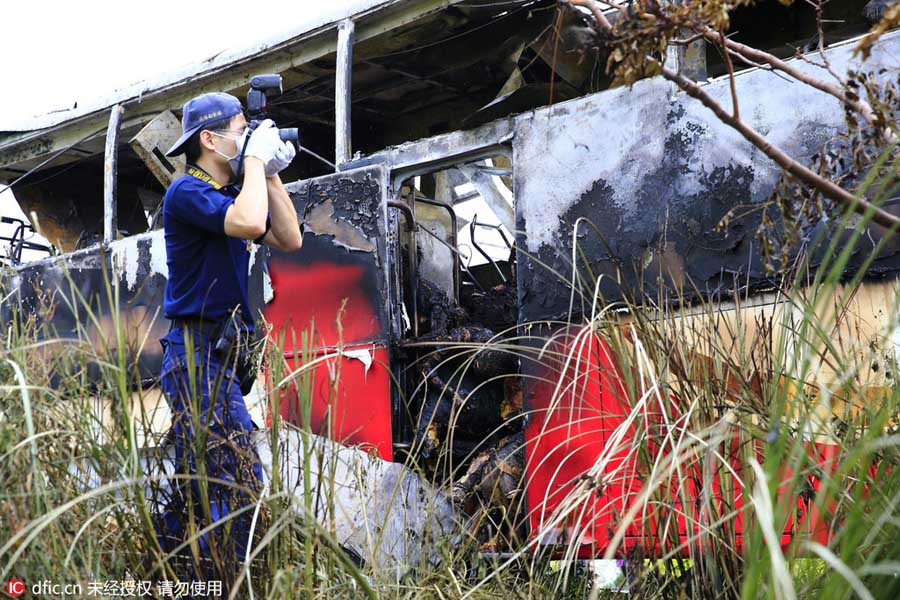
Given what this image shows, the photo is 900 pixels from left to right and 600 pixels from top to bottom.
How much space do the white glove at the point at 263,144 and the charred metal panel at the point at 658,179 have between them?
1.22m

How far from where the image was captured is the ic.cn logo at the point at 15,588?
1657 millimetres

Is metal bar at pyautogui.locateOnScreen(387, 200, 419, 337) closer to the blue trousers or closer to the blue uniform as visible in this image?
the blue uniform

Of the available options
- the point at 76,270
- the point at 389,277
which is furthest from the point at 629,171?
the point at 76,270

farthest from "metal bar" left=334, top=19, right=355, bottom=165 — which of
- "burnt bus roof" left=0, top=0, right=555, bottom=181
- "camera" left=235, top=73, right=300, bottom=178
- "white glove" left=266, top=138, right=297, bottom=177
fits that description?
"white glove" left=266, top=138, right=297, bottom=177

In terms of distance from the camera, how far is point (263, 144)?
9.77 ft

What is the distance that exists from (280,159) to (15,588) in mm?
1745

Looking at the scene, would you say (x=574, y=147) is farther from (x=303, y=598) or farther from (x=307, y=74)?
(x=303, y=598)

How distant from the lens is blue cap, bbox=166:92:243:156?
3074 mm

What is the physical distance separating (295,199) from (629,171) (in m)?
2.01

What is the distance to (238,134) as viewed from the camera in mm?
3119

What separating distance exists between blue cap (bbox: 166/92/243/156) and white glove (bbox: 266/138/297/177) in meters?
0.20

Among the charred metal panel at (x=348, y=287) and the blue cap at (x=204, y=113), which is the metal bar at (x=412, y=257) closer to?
the charred metal panel at (x=348, y=287)

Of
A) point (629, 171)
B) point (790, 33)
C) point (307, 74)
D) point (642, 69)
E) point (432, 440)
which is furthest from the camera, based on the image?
point (307, 74)

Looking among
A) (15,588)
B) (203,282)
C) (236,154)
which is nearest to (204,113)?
(236,154)
